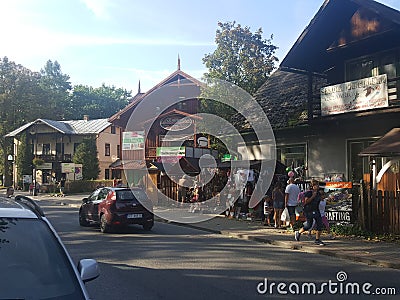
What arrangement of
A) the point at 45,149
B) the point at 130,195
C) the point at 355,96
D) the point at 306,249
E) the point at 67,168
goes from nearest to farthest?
the point at 306,249 < the point at 130,195 < the point at 355,96 < the point at 67,168 < the point at 45,149

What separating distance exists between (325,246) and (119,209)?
6.71 metres

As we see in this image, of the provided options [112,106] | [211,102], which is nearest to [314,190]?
[211,102]

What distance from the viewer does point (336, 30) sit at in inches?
683

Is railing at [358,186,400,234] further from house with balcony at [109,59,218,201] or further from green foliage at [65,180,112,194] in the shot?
green foliage at [65,180,112,194]

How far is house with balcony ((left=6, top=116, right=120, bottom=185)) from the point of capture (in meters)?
55.0

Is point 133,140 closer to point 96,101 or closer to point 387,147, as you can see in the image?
point 387,147

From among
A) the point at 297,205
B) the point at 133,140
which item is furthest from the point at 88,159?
the point at 297,205

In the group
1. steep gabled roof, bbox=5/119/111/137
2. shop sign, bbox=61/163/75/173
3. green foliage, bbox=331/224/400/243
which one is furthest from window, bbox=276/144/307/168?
steep gabled roof, bbox=5/119/111/137

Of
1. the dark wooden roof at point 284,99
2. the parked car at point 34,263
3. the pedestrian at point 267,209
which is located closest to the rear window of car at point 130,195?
the pedestrian at point 267,209

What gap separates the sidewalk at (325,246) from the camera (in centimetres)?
1006

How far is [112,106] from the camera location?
87125 mm

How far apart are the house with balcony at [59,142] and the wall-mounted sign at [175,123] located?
2381 cm

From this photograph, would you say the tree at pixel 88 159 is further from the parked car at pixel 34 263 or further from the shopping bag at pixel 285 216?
the parked car at pixel 34 263

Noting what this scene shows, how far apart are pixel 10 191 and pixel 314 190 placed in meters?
21.3
